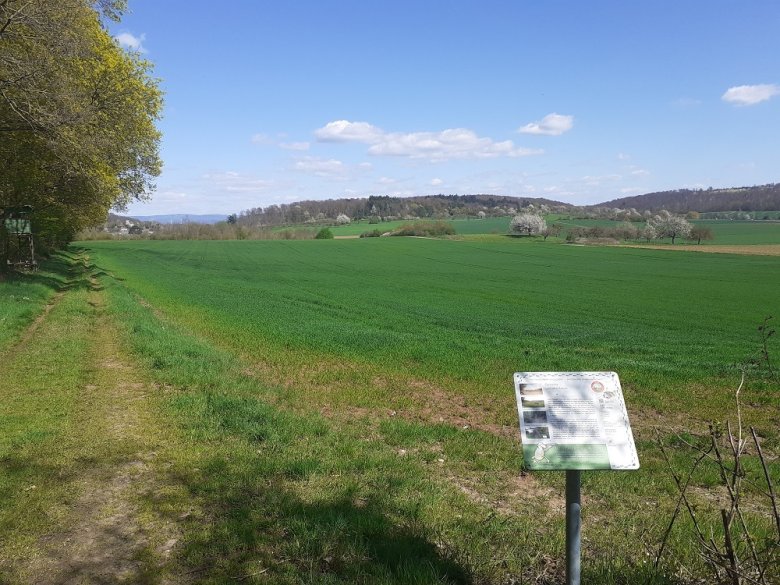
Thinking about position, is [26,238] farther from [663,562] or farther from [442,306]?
[663,562]

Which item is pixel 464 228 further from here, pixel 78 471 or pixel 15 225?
pixel 78 471

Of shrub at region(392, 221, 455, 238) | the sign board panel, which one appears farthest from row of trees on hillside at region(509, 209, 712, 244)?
the sign board panel

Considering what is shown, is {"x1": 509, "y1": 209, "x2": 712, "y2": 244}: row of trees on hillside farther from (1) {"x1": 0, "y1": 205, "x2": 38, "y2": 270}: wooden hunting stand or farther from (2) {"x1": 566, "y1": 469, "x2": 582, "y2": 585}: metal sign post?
(2) {"x1": 566, "y1": 469, "x2": 582, "y2": 585}: metal sign post

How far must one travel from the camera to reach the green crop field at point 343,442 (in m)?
4.09

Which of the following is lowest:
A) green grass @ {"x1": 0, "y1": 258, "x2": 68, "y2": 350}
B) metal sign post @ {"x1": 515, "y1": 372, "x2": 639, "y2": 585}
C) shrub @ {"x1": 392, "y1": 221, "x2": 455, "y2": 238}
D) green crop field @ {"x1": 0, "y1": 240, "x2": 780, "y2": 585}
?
green crop field @ {"x1": 0, "y1": 240, "x2": 780, "y2": 585}

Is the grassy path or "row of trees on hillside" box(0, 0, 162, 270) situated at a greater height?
"row of trees on hillside" box(0, 0, 162, 270)

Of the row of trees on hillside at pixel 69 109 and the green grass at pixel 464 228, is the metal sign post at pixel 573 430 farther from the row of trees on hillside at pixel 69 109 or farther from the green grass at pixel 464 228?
the green grass at pixel 464 228

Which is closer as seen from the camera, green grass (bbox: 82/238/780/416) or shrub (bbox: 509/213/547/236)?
green grass (bbox: 82/238/780/416)

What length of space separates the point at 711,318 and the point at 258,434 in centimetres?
2673

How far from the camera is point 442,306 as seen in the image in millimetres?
27453

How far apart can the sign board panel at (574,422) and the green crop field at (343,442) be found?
119 cm

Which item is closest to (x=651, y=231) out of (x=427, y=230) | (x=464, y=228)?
(x=427, y=230)

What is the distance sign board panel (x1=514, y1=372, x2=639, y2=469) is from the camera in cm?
319

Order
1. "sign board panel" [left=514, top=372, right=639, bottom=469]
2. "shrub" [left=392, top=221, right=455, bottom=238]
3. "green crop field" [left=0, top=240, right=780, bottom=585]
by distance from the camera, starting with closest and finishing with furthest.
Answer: "sign board panel" [left=514, top=372, right=639, bottom=469] < "green crop field" [left=0, top=240, right=780, bottom=585] < "shrub" [left=392, top=221, right=455, bottom=238]
